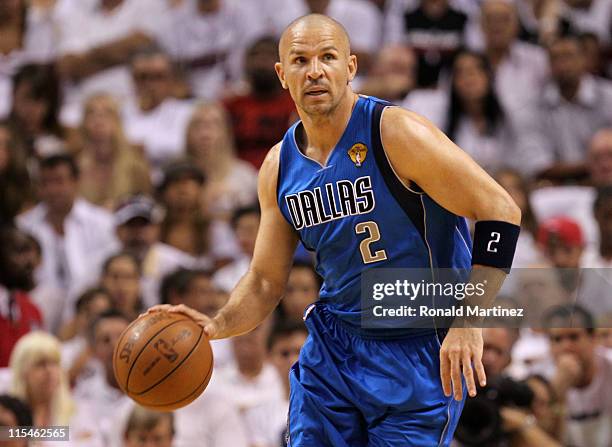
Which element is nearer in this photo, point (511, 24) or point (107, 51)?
point (511, 24)

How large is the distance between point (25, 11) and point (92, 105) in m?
1.45

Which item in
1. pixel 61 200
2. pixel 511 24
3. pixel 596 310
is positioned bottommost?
pixel 596 310

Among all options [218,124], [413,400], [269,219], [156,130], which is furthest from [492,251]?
[156,130]

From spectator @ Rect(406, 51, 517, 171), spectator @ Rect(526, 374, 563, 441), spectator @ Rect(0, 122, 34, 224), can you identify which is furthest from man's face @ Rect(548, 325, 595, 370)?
spectator @ Rect(0, 122, 34, 224)

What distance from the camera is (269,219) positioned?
14.5ft

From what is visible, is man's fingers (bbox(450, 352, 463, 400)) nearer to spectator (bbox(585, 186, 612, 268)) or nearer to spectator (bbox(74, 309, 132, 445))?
spectator (bbox(74, 309, 132, 445))

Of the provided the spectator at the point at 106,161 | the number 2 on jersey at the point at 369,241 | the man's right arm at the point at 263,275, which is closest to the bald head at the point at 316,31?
the man's right arm at the point at 263,275

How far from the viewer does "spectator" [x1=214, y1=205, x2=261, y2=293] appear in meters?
7.95

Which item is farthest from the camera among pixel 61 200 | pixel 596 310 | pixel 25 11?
pixel 25 11

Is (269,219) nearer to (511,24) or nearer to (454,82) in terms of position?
(454,82)

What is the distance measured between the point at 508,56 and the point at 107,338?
14.5ft

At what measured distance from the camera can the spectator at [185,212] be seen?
27.1 feet

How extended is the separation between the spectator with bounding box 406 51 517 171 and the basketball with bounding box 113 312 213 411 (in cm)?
494

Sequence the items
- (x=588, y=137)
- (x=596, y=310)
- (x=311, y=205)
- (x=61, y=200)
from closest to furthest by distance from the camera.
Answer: (x=311, y=205) → (x=596, y=310) → (x=61, y=200) → (x=588, y=137)
